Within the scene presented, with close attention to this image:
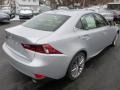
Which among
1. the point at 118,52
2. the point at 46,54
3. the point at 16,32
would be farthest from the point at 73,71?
the point at 118,52

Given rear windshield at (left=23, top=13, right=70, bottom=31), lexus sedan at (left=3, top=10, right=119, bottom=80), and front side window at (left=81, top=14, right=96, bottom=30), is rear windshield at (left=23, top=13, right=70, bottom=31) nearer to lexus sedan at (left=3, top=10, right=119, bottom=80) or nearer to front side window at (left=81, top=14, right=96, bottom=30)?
lexus sedan at (left=3, top=10, right=119, bottom=80)

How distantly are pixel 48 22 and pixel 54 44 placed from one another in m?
0.95

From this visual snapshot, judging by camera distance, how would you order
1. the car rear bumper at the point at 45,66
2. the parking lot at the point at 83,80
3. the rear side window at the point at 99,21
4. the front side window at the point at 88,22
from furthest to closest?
1. the rear side window at the point at 99,21
2. the front side window at the point at 88,22
3. the parking lot at the point at 83,80
4. the car rear bumper at the point at 45,66

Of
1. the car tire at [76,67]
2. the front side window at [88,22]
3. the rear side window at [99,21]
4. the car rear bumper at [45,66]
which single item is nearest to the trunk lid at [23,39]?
the car rear bumper at [45,66]

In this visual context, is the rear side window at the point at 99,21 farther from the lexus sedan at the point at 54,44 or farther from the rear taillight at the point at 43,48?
the rear taillight at the point at 43,48

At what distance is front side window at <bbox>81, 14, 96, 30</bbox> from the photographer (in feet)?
13.2

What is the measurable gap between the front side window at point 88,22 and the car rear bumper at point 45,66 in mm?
1162

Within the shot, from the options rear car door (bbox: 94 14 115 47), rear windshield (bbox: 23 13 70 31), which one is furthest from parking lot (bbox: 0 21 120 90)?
rear windshield (bbox: 23 13 70 31)

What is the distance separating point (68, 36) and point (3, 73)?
193cm

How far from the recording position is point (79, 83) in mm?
3732

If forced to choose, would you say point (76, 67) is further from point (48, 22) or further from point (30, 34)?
point (30, 34)

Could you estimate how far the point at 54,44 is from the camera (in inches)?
122

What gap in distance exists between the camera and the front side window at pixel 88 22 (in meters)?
4.03

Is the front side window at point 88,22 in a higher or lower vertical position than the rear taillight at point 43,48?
higher
